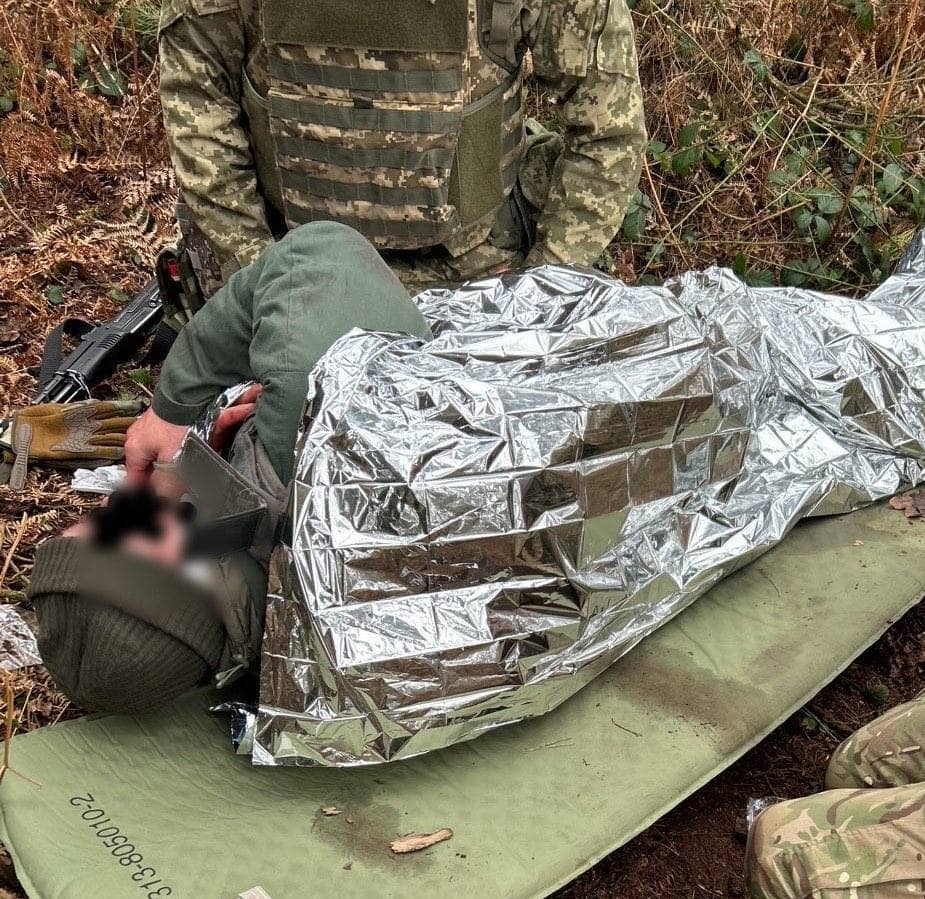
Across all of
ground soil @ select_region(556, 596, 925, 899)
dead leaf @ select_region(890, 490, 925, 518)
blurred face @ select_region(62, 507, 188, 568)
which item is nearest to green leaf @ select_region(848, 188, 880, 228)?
dead leaf @ select_region(890, 490, 925, 518)

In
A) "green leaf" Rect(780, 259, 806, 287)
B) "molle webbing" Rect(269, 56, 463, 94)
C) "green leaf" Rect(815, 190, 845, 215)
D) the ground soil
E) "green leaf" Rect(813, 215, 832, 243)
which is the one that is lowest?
the ground soil

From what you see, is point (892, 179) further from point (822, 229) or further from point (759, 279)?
point (759, 279)

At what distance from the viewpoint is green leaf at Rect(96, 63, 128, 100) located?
3600 millimetres

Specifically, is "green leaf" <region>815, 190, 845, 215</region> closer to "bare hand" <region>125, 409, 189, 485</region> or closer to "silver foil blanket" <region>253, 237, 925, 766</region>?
"silver foil blanket" <region>253, 237, 925, 766</region>

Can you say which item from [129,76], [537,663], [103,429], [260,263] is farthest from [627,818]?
[129,76]

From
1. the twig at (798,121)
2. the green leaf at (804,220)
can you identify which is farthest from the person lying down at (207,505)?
the twig at (798,121)

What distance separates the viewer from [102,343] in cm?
268

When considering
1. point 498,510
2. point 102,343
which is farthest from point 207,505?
point 102,343

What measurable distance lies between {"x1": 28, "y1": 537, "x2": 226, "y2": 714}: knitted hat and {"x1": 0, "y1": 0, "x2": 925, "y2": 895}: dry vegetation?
1968 mm

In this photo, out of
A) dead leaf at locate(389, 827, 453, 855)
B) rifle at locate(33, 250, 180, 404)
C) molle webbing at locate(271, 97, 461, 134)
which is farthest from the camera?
rifle at locate(33, 250, 180, 404)

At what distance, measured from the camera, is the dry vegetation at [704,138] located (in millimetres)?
3354

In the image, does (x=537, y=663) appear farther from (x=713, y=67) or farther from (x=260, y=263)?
(x=713, y=67)

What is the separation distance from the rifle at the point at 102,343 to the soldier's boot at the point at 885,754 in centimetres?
201

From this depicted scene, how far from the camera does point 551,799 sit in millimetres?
1665
